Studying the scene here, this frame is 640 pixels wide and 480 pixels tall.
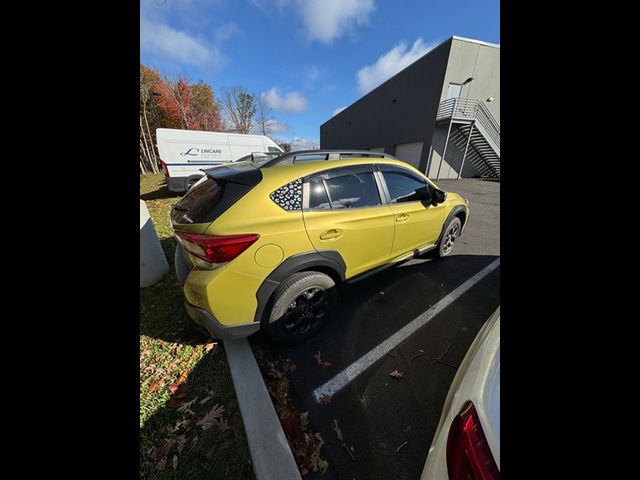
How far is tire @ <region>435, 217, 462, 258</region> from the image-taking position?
3914mm

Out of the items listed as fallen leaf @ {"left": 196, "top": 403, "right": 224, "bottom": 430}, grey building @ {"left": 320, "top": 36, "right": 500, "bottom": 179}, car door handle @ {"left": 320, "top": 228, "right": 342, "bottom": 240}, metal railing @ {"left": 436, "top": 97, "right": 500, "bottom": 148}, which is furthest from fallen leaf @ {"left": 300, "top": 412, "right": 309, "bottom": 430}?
metal railing @ {"left": 436, "top": 97, "right": 500, "bottom": 148}

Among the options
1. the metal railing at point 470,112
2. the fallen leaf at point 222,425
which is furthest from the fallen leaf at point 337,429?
the metal railing at point 470,112

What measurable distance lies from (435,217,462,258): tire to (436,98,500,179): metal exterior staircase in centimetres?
1395

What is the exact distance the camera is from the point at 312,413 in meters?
1.84

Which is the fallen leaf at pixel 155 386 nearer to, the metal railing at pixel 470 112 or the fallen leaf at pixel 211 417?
the fallen leaf at pixel 211 417

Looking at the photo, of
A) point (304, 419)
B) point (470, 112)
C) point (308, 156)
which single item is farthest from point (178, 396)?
point (470, 112)

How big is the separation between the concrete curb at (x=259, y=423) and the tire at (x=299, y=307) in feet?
1.20

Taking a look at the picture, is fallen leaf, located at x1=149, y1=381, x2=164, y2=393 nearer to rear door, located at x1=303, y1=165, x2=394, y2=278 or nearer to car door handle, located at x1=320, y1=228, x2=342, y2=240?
rear door, located at x1=303, y1=165, x2=394, y2=278

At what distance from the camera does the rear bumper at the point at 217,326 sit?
198cm
